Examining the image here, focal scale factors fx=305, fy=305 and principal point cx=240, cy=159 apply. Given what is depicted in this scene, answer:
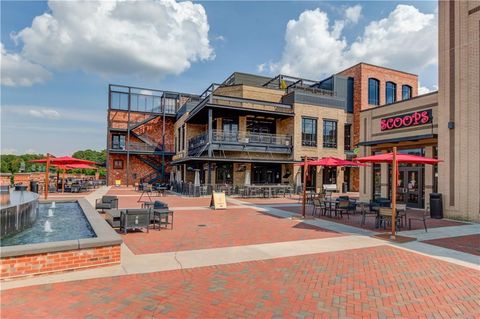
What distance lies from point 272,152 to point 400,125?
11.8 metres

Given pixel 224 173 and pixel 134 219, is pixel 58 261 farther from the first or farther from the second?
pixel 224 173

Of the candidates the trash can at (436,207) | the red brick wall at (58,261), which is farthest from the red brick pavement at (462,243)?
the red brick wall at (58,261)

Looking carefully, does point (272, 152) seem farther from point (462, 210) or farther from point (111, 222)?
point (111, 222)

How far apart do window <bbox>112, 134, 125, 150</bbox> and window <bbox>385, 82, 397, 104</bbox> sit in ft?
108

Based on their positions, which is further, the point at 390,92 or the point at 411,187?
the point at 390,92

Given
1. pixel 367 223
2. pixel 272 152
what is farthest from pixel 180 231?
pixel 272 152

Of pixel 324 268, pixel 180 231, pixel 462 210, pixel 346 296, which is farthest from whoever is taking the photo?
pixel 462 210

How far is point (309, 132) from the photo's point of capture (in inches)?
1160

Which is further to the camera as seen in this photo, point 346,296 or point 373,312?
point 346,296

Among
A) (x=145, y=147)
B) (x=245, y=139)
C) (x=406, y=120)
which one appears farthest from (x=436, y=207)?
(x=145, y=147)

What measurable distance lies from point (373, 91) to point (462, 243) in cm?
2972

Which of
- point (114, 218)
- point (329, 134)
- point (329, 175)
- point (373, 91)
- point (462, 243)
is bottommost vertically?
point (462, 243)

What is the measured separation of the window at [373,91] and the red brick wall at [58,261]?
3460 cm

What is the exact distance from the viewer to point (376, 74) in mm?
35094
